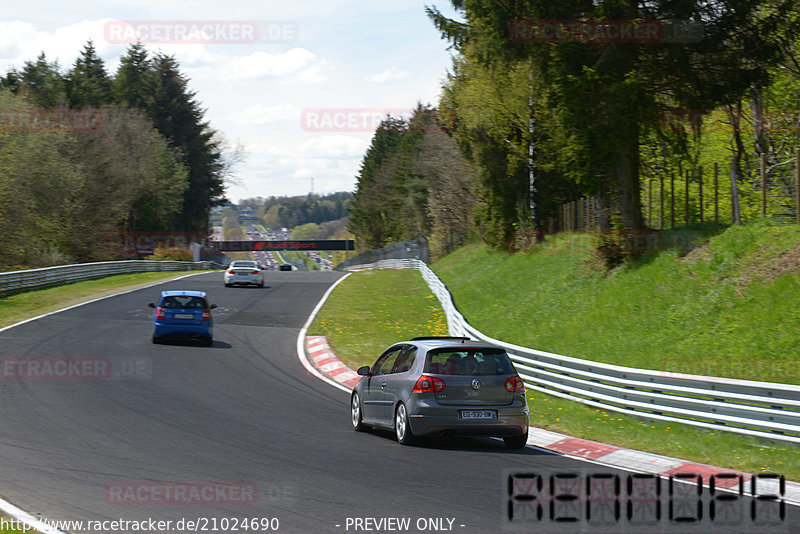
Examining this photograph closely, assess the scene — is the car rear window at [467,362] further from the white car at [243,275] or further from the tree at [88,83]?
the tree at [88,83]

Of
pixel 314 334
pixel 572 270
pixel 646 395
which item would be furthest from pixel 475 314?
pixel 646 395

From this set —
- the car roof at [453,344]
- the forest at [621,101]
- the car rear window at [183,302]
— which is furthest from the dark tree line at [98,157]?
the car roof at [453,344]

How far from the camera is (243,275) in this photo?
42.7 m

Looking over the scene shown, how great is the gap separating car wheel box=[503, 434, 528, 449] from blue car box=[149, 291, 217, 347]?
14.6m

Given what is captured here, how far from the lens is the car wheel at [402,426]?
36.8 ft

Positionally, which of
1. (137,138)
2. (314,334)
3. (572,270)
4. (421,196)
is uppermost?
(137,138)

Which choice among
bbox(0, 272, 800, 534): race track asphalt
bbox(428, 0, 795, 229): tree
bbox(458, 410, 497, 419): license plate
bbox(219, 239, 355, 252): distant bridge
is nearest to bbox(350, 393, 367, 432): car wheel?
bbox(0, 272, 800, 534): race track asphalt

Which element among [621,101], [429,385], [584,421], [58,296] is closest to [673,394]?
[584,421]

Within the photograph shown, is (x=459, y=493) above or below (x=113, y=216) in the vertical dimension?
below

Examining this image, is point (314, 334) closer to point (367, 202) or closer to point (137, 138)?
point (137, 138)

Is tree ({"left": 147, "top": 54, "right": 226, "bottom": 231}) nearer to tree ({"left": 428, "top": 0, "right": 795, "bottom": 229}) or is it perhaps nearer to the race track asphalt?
tree ({"left": 428, "top": 0, "right": 795, "bottom": 229})

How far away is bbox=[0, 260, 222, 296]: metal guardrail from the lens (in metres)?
34.6

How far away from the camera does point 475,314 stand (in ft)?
102

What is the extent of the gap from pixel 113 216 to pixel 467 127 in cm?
3237
